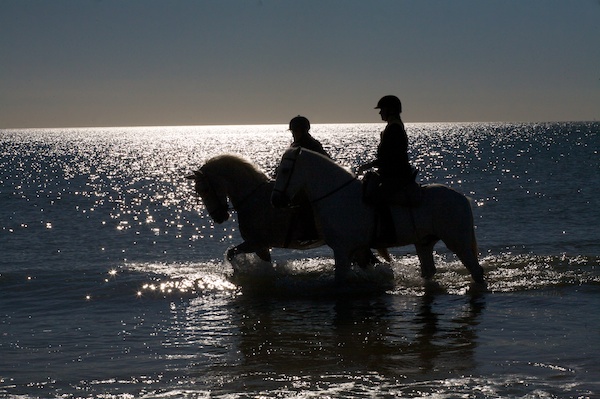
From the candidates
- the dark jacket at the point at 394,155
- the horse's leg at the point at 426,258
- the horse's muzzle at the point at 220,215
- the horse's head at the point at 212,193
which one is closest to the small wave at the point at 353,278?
the horse's leg at the point at 426,258

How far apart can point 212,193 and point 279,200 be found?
1.91 metres

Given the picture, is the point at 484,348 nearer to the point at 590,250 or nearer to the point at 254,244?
the point at 254,244

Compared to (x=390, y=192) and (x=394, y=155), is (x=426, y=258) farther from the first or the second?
(x=394, y=155)

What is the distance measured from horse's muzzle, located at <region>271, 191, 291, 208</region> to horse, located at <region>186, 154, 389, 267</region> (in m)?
1.14

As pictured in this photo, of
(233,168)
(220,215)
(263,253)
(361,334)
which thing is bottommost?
(361,334)

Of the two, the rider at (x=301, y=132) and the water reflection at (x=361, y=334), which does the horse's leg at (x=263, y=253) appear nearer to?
the water reflection at (x=361, y=334)

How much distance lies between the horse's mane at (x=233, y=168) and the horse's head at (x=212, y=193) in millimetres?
137

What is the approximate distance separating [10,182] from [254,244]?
5256 cm

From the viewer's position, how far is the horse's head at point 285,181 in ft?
36.5

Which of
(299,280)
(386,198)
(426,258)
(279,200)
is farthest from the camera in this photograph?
(299,280)

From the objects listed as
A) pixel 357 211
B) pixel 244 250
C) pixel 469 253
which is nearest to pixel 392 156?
pixel 357 211

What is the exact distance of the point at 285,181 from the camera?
36.8ft

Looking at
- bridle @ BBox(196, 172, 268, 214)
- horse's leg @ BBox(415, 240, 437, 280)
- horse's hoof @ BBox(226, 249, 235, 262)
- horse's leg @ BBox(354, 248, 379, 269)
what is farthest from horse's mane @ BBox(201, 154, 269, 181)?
horse's leg @ BBox(415, 240, 437, 280)

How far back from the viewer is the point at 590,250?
1772 centimetres
